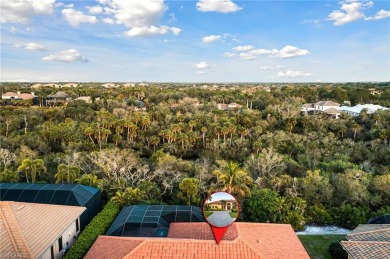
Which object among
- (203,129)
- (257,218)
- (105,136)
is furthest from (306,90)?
(257,218)

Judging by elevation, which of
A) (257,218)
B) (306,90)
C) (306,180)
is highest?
(306,90)

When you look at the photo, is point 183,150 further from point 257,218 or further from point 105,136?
point 257,218

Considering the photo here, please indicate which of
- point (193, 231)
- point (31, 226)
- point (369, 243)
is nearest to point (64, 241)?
point (31, 226)

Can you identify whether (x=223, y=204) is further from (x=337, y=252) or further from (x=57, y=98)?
(x=57, y=98)

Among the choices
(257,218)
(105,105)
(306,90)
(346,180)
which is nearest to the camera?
(257,218)

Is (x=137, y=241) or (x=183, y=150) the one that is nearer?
(x=137, y=241)

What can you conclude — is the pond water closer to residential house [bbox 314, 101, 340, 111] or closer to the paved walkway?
the paved walkway

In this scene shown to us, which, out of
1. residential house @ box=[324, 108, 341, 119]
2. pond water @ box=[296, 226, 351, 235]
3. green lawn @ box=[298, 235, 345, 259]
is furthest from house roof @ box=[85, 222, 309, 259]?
residential house @ box=[324, 108, 341, 119]
